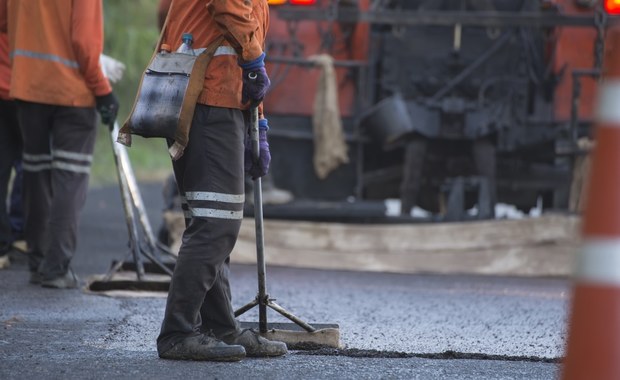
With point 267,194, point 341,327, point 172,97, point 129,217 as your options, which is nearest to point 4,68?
point 129,217

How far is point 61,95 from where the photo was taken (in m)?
6.80

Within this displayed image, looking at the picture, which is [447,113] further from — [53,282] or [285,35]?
[53,282]

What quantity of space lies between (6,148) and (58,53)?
992 mm

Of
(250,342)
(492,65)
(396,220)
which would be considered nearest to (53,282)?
(250,342)

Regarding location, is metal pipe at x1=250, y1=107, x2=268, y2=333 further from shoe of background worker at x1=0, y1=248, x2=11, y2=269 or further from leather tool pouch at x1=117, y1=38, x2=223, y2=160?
shoe of background worker at x1=0, y1=248, x2=11, y2=269

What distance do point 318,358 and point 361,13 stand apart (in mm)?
4203

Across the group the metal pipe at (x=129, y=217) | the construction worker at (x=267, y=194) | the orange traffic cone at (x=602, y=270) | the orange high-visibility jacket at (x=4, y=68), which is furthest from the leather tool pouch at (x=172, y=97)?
the construction worker at (x=267, y=194)

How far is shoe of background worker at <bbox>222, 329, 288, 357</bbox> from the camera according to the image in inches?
191

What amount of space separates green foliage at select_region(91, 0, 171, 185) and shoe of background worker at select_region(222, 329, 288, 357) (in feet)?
43.2

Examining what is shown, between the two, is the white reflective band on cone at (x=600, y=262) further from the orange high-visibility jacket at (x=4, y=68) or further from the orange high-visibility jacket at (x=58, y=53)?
the orange high-visibility jacket at (x=4, y=68)

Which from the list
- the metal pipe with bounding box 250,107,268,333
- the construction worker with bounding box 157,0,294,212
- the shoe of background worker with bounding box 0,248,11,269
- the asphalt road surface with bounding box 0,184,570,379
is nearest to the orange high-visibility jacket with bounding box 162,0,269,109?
the metal pipe with bounding box 250,107,268,333

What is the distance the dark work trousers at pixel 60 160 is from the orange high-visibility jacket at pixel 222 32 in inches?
81.9

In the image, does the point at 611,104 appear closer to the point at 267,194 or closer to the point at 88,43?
the point at 88,43

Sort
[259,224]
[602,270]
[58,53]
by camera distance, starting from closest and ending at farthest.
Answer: [602,270], [259,224], [58,53]
